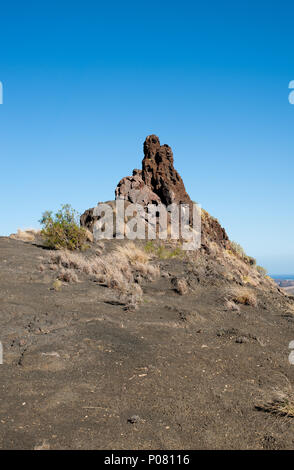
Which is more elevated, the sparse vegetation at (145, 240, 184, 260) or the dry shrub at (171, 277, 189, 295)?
the sparse vegetation at (145, 240, 184, 260)

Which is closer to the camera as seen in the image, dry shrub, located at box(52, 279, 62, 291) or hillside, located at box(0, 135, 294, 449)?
hillside, located at box(0, 135, 294, 449)

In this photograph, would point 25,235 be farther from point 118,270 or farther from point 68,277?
point 68,277

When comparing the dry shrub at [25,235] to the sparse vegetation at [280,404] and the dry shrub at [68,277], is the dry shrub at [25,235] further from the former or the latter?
the sparse vegetation at [280,404]

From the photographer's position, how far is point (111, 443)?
5.04m

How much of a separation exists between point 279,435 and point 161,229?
2032cm

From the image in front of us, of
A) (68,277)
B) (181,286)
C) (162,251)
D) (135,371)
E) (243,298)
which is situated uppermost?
(162,251)

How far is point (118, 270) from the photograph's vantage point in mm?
15883

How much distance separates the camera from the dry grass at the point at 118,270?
44.7 feet

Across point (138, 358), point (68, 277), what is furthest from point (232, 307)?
point (68, 277)

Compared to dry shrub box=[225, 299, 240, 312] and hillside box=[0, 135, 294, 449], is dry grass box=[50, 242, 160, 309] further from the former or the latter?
dry shrub box=[225, 299, 240, 312]

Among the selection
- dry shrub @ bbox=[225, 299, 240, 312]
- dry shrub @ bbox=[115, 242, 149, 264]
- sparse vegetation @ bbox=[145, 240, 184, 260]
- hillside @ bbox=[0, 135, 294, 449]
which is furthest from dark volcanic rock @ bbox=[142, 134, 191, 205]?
dry shrub @ bbox=[225, 299, 240, 312]

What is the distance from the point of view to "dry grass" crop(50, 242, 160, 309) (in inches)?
537

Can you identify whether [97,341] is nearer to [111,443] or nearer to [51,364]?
[51,364]

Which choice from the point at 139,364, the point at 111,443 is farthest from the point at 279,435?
the point at 139,364
